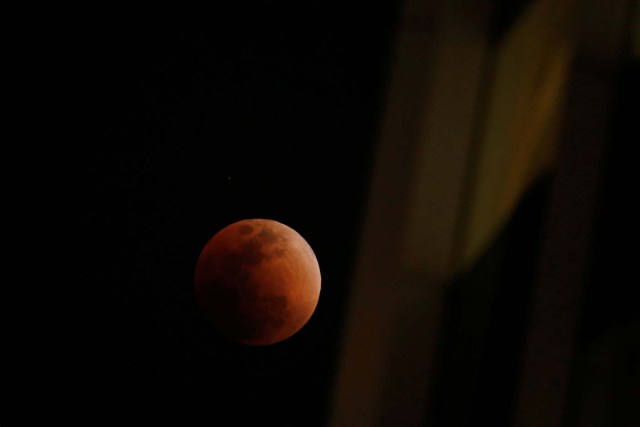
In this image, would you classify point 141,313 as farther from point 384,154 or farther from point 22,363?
point 384,154

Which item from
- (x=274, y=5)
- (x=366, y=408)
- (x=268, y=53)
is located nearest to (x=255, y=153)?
(x=268, y=53)

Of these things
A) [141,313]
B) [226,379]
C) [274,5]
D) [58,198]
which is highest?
[274,5]

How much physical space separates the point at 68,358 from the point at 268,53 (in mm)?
1017

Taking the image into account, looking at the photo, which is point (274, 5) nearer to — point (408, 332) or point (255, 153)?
point (255, 153)

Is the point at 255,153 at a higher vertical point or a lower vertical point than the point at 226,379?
higher

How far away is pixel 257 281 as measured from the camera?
1.42m

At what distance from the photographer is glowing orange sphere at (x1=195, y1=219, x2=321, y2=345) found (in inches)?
56.3

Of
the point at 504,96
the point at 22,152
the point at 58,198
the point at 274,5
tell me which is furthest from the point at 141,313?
the point at 504,96

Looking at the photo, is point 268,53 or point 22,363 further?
point 268,53

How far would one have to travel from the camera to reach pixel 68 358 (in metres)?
1.87

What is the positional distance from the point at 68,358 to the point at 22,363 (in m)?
0.11

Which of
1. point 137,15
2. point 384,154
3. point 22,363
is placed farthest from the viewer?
point 384,154

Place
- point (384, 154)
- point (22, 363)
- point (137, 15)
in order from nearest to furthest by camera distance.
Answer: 1. point (22, 363)
2. point (137, 15)
3. point (384, 154)

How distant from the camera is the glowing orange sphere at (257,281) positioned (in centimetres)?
143
